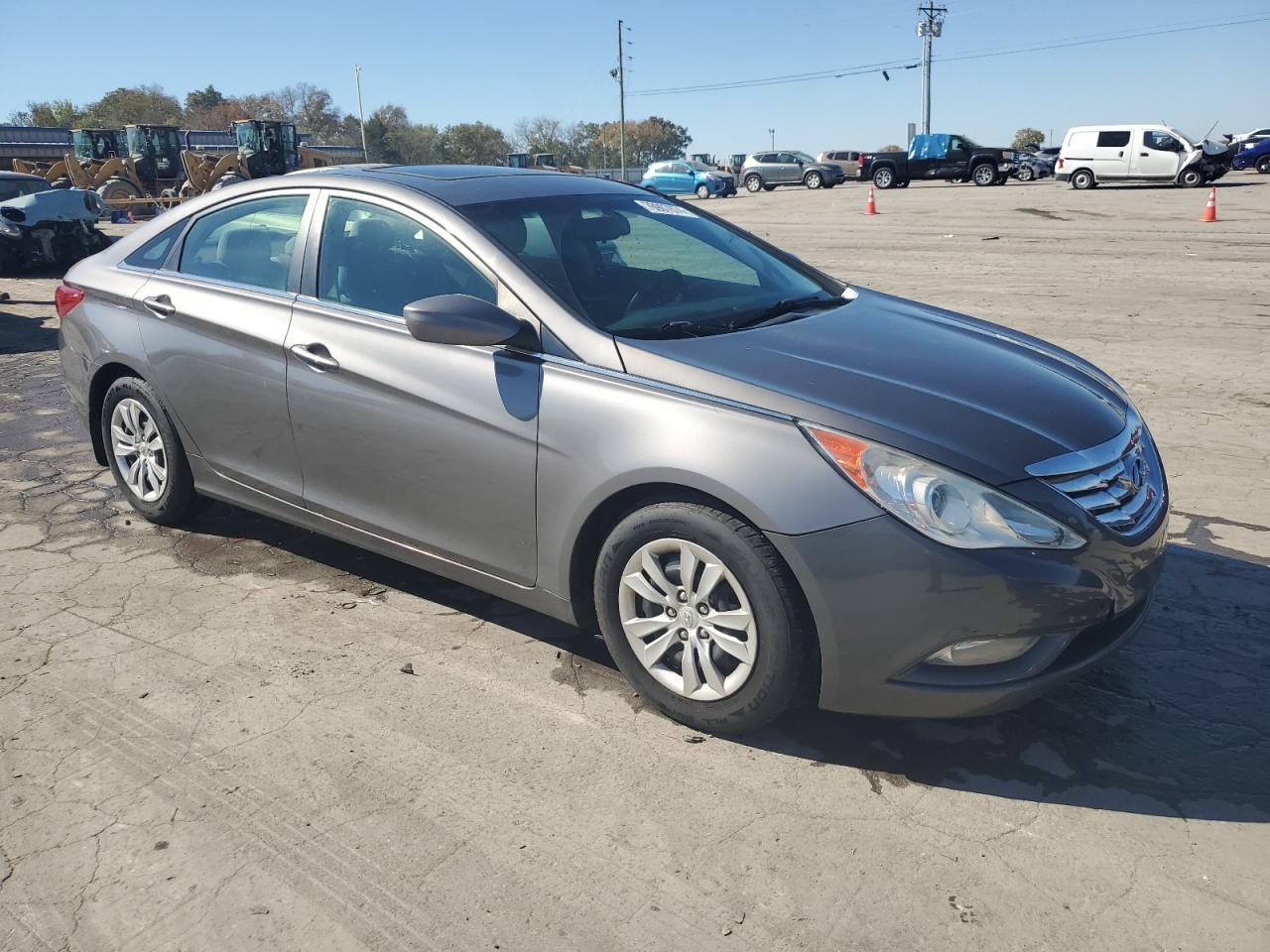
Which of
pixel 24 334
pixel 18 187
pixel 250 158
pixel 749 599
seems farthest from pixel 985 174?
pixel 749 599

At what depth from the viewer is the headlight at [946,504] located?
8.82 feet

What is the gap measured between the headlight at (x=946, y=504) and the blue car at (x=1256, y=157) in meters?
43.0

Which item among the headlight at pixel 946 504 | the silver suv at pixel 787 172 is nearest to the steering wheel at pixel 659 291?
the headlight at pixel 946 504

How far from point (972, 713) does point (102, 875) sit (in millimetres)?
2228

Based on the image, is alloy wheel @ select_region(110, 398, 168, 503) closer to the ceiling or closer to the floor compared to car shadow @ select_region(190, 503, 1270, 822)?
closer to the ceiling

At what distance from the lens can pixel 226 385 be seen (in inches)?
165

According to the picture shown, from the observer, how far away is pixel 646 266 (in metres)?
3.88

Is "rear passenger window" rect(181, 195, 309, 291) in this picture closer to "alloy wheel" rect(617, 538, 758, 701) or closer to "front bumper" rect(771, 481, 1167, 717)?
"alloy wheel" rect(617, 538, 758, 701)

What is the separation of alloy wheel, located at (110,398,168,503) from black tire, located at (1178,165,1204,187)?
33067mm

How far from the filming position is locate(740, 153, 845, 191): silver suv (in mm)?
41844

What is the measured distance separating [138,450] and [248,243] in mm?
1198

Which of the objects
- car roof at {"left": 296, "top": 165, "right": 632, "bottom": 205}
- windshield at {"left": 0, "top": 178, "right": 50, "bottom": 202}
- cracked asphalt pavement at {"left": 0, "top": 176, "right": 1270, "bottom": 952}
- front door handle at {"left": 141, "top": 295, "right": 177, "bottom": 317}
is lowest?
cracked asphalt pavement at {"left": 0, "top": 176, "right": 1270, "bottom": 952}

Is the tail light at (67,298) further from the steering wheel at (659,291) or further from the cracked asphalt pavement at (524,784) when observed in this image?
the steering wheel at (659,291)

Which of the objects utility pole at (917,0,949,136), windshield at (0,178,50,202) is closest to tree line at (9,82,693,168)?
utility pole at (917,0,949,136)
